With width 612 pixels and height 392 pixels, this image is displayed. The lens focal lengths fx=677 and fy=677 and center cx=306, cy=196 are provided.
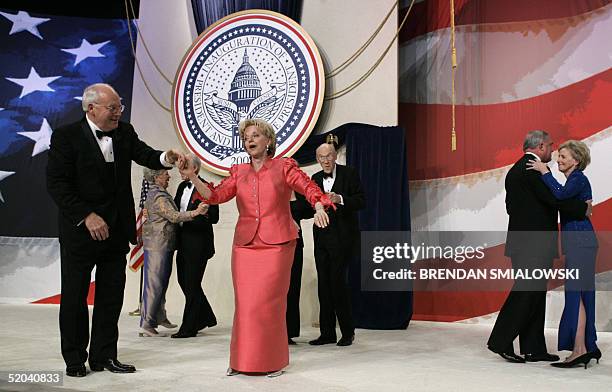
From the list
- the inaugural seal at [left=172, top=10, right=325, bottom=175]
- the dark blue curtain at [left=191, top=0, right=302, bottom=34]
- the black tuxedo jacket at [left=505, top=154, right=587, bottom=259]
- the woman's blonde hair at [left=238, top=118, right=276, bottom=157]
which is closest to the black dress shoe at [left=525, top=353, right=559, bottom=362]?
the black tuxedo jacket at [left=505, top=154, right=587, bottom=259]

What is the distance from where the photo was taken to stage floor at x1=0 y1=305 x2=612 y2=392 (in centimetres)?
325

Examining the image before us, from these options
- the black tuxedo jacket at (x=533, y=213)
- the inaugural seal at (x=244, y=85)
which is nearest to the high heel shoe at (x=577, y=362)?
the black tuxedo jacket at (x=533, y=213)

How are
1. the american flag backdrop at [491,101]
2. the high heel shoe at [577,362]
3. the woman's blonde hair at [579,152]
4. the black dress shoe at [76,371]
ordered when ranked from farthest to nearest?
the american flag backdrop at [491,101] → the woman's blonde hair at [579,152] → the high heel shoe at [577,362] → the black dress shoe at [76,371]

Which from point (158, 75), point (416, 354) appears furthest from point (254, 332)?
point (158, 75)

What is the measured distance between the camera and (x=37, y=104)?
26.5ft

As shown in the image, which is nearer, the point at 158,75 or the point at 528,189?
the point at 528,189

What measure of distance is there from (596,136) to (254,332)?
11.9 feet

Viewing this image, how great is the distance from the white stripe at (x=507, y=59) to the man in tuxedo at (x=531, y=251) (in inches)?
76.1

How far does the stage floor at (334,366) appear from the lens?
3246mm

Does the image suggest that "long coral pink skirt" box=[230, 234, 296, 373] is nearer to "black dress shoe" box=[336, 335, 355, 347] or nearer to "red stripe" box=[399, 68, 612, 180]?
"black dress shoe" box=[336, 335, 355, 347]

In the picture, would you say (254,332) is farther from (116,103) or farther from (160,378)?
(116,103)

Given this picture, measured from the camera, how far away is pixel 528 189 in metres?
4.16

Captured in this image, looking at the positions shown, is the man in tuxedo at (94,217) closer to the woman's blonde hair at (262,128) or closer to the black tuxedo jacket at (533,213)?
the woman's blonde hair at (262,128)

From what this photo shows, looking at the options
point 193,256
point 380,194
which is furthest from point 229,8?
point 193,256
